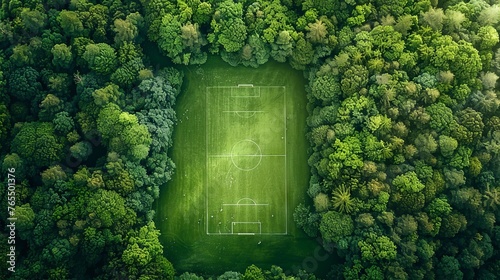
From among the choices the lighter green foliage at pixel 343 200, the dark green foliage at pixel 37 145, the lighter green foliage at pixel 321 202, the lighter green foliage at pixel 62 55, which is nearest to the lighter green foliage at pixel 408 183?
the lighter green foliage at pixel 343 200

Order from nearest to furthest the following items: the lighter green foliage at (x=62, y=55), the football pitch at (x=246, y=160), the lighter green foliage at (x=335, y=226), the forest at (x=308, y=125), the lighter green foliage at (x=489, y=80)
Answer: the forest at (x=308, y=125) → the lighter green foliage at (x=335, y=226) → the lighter green foliage at (x=62, y=55) → the lighter green foliage at (x=489, y=80) → the football pitch at (x=246, y=160)

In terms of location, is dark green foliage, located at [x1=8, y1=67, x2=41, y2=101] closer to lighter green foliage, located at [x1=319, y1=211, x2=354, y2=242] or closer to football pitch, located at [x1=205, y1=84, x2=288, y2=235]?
football pitch, located at [x1=205, y1=84, x2=288, y2=235]

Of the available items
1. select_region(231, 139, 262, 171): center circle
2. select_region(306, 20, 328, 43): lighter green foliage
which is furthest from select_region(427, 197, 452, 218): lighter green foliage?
select_region(306, 20, 328, 43): lighter green foliage

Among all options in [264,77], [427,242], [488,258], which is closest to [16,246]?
[264,77]

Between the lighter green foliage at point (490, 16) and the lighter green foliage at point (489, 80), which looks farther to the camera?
the lighter green foliage at point (490, 16)

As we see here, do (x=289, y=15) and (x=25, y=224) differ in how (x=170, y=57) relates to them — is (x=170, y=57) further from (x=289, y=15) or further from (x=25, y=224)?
(x=25, y=224)

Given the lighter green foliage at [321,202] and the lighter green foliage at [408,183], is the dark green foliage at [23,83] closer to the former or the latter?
the lighter green foliage at [321,202]
